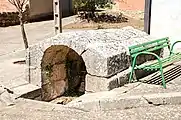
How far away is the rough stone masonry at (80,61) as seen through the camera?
560 cm

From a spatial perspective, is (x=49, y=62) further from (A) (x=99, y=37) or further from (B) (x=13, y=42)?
(B) (x=13, y=42)

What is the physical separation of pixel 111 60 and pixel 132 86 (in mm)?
579

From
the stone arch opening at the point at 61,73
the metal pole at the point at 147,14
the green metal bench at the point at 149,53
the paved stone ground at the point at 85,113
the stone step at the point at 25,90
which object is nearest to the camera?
the paved stone ground at the point at 85,113

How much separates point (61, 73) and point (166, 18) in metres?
3.16

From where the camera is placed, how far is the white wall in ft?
27.1


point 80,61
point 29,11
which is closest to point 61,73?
point 80,61

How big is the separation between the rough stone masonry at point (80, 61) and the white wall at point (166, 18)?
59.1 inches

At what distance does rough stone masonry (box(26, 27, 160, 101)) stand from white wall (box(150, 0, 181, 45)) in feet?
4.92

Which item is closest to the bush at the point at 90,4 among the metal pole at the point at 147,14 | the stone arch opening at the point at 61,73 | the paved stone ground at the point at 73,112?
the metal pole at the point at 147,14

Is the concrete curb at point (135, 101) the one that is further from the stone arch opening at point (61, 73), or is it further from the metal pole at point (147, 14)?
the metal pole at point (147, 14)

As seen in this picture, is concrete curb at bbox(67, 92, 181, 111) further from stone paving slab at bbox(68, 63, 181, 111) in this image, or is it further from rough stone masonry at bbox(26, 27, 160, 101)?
rough stone masonry at bbox(26, 27, 160, 101)

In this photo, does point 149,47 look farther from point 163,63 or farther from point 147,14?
point 147,14

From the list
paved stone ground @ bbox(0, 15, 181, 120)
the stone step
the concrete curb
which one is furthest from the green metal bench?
the stone step

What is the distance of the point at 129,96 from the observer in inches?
201
